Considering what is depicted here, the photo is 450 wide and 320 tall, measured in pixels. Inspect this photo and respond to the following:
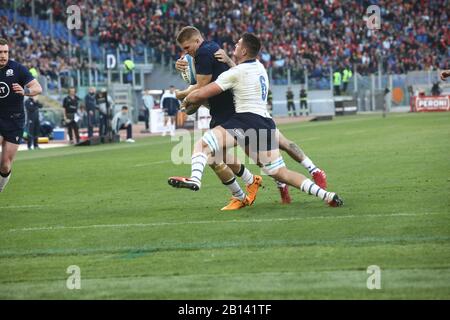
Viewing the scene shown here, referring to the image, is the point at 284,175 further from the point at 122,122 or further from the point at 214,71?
the point at 122,122

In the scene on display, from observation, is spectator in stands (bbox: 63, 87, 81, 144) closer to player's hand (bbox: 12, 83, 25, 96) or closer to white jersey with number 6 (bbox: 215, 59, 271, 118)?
player's hand (bbox: 12, 83, 25, 96)

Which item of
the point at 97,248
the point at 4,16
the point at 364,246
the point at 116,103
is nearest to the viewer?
the point at 364,246

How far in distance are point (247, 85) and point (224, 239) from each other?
2.59 metres

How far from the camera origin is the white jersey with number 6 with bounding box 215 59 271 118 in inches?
464

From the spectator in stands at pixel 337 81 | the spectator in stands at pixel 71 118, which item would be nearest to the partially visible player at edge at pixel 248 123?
the spectator in stands at pixel 71 118

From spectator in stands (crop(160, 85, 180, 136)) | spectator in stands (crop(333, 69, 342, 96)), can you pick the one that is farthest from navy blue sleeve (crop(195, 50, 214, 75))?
spectator in stands (crop(333, 69, 342, 96))

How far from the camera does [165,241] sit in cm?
1009

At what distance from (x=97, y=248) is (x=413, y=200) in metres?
4.72

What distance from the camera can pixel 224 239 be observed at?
10.0 metres

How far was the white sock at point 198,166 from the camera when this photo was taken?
11.6m

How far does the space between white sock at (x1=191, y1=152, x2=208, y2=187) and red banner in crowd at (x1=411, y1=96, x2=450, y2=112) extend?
132ft

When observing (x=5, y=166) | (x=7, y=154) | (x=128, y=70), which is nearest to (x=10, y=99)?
(x=7, y=154)

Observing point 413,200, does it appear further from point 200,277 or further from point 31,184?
point 31,184

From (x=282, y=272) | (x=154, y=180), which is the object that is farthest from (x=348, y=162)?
(x=282, y=272)
